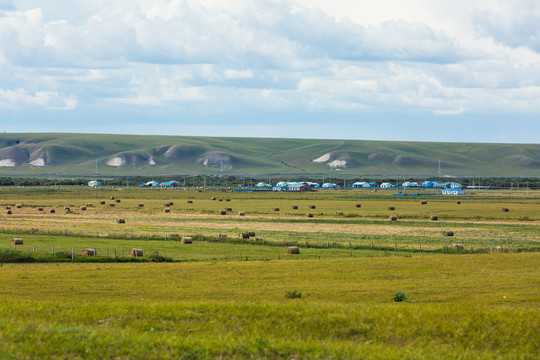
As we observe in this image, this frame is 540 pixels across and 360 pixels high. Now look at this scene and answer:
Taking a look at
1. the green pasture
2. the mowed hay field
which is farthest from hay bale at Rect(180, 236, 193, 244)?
the green pasture

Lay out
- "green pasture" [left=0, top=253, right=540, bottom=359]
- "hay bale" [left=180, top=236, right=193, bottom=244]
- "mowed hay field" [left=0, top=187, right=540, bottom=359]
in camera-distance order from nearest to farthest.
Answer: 1. "green pasture" [left=0, top=253, right=540, bottom=359]
2. "mowed hay field" [left=0, top=187, right=540, bottom=359]
3. "hay bale" [left=180, top=236, right=193, bottom=244]

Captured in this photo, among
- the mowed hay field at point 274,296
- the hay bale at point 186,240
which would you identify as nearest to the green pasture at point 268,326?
the mowed hay field at point 274,296

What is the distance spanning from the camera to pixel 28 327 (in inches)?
750

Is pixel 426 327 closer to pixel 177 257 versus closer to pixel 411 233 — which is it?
pixel 177 257

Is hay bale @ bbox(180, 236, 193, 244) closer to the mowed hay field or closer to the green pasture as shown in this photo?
the mowed hay field

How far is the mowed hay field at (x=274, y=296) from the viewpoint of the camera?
18375 mm

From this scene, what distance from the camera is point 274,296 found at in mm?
32594

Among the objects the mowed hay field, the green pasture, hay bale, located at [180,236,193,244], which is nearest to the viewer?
the green pasture

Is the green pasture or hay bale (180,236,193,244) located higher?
the green pasture

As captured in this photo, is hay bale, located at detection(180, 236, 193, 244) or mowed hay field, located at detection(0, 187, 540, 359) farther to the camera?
hay bale, located at detection(180, 236, 193, 244)

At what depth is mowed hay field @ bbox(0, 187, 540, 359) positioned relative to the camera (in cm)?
1838

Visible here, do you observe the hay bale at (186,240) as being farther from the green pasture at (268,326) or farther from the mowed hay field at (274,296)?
the green pasture at (268,326)

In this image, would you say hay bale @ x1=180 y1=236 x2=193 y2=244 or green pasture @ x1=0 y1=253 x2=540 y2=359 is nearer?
green pasture @ x1=0 y1=253 x2=540 y2=359

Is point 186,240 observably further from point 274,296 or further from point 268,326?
point 268,326
